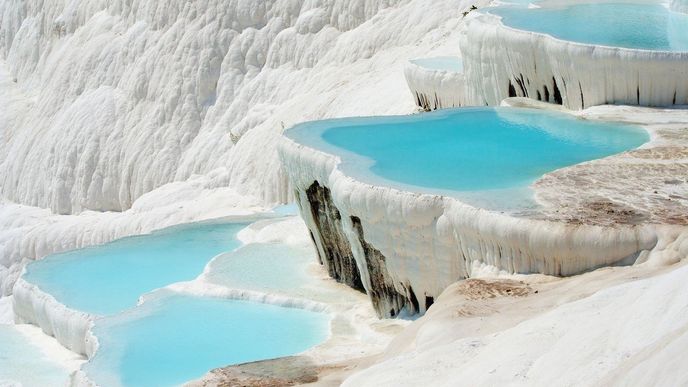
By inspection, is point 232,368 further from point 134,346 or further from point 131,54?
point 131,54

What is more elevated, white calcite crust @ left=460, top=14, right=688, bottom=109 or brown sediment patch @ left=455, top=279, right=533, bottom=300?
white calcite crust @ left=460, top=14, right=688, bottom=109

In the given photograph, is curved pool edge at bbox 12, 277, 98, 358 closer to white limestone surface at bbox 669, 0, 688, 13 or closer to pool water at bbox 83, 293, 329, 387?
pool water at bbox 83, 293, 329, 387

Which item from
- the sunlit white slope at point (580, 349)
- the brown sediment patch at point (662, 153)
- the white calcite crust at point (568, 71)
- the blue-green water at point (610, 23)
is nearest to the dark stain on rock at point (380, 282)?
the brown sediment patch at point (662, 153)

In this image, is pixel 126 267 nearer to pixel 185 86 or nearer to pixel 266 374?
pixel 266 374

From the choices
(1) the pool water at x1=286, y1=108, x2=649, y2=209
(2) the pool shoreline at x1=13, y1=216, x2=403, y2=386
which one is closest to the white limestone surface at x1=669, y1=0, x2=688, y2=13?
(1) the pool water at x1=286, y1=108, x2=649, y2=209

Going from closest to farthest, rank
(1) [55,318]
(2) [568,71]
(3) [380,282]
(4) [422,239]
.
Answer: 1. (4) [422,239]
2. (3) [380,282]
3. (1) [55,318]
4. (2) [568,71]

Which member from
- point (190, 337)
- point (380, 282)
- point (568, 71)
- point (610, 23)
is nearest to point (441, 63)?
point (610, 23)
